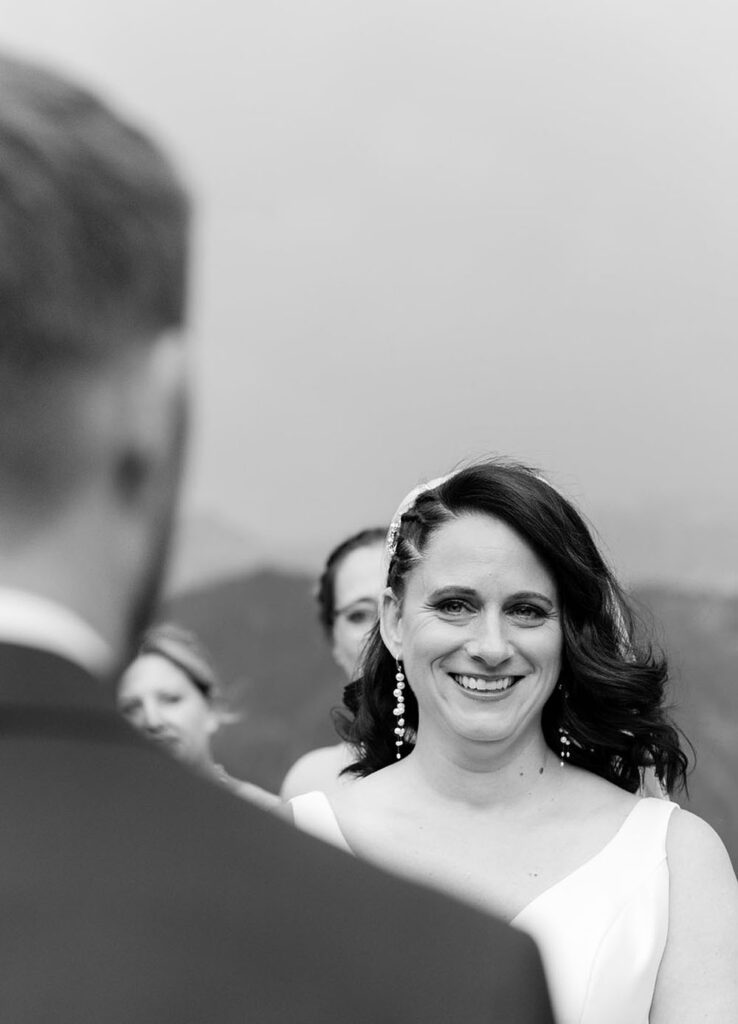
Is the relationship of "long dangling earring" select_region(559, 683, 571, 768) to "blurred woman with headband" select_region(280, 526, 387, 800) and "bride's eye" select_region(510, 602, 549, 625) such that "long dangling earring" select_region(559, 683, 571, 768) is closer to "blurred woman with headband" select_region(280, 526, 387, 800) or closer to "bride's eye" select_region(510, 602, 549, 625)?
"bride's eye" select_region(510, 602, 549, 625)

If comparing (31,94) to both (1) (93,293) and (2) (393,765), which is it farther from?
(2) (393,765)

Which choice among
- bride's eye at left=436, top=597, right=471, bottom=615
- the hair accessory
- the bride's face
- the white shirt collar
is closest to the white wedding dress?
the bride's face

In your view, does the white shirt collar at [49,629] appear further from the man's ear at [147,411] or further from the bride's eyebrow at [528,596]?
the bride's eyebrow at [528,596]

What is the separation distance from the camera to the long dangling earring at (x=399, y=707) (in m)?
3.18

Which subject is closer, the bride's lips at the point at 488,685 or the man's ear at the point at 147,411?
the man's ear at the point at 147,411

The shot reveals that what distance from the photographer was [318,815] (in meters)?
3.02

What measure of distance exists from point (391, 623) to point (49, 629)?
7.52 feet

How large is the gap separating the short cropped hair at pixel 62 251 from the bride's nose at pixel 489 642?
2059mm

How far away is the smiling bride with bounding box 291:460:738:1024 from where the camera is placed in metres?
2.73

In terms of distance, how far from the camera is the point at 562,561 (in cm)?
291

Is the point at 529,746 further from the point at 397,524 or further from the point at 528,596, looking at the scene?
the point at 397,524

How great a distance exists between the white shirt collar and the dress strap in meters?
2.18

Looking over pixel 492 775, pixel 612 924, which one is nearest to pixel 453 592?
pixel 492 775

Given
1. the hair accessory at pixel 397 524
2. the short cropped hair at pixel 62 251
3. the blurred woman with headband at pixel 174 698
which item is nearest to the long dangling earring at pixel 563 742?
the hair accessory at pixel 397 524
